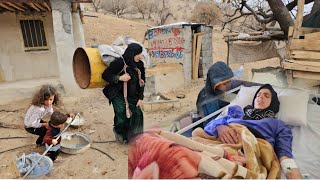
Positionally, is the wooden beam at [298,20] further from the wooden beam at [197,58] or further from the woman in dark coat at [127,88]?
the wooden beam at [197,58]

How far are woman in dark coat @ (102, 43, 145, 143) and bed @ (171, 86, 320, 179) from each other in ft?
4.35

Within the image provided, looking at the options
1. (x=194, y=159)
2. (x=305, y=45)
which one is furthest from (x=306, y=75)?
(x=194, y=159)

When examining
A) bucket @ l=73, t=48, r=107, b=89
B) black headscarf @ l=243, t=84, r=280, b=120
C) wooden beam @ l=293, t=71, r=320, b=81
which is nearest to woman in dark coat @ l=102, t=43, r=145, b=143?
bucket @ l=73, t=48, r=107, b=89

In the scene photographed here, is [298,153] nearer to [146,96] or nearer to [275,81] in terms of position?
[275,81]

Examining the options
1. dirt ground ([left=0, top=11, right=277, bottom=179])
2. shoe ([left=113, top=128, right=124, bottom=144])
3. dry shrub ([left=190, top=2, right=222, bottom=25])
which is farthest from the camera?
dry shrub ([left=190, top=2, right=222, bottom=25])

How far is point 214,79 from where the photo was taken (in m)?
3.08

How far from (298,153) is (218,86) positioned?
108cm

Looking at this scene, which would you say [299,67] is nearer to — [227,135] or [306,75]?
[306,75]

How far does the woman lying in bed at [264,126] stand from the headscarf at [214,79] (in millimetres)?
313

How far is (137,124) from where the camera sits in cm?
443

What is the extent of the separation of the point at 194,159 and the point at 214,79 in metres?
1.65

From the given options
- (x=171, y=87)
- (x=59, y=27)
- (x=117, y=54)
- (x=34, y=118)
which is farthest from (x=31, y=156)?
(x=171, y=87)

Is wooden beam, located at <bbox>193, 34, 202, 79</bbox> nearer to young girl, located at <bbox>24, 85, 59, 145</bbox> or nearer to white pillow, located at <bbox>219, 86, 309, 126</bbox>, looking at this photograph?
young girl, located at <bbox>24, 85, 59, 145</bbox>

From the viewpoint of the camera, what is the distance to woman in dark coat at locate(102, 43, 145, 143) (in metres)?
3.94
